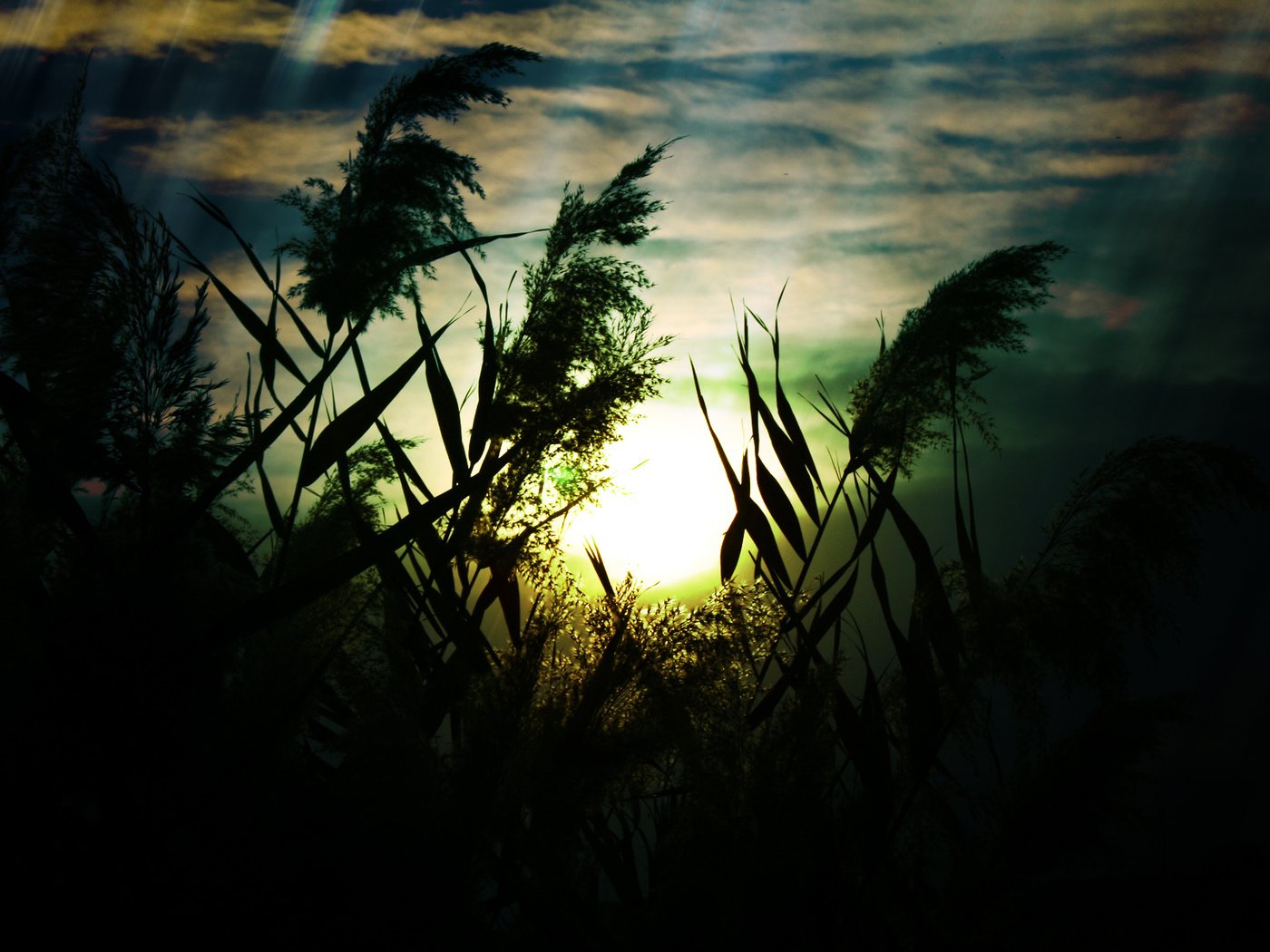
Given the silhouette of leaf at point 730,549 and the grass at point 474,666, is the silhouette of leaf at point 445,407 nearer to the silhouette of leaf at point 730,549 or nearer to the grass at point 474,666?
the grass at point 474,666

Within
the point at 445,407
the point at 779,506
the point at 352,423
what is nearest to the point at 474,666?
the point at 352,423

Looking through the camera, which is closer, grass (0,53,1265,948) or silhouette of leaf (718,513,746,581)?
grass (0,53,1265,948)

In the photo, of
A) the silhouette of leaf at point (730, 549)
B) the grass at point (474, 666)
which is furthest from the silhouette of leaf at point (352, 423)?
the silhouette of leaf at point (730, 549)

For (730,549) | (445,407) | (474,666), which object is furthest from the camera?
(730,549)

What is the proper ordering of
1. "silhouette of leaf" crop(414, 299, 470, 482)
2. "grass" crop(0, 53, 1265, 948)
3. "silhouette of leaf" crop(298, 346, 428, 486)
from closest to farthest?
"grass" crop(0, 53, 1265, 948), "silhouette of leaf" crop(298, 346, 428, 486), "silhouette of leaf" crop(414, 299, 470, 482)

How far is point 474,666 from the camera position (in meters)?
1.25

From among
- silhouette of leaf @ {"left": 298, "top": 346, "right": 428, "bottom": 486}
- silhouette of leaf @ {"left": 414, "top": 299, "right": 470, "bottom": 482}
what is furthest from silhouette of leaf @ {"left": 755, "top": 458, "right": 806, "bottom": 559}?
silhouette of leaf @ {"left": 298, "top": 346, "right": 428, "bottom": 486}

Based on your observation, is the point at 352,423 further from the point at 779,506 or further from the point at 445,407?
the point at 779,506

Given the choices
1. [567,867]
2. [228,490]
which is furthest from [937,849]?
[228,490]

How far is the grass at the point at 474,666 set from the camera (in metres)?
0.92

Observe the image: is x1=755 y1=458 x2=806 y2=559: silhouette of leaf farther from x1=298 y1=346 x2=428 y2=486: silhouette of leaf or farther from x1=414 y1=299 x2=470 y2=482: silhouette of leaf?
x1=298 y1=346 x2=428 y2=486: silhouette of leaf

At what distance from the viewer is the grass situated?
0.92 metres

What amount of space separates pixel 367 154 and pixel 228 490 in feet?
2.68

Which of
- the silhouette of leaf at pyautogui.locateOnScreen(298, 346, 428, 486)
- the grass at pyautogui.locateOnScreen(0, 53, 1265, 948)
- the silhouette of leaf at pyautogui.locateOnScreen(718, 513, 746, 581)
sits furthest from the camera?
the silhouette of leaf at pyautogui.locateOnScreen(718, 513, 746, 581)
